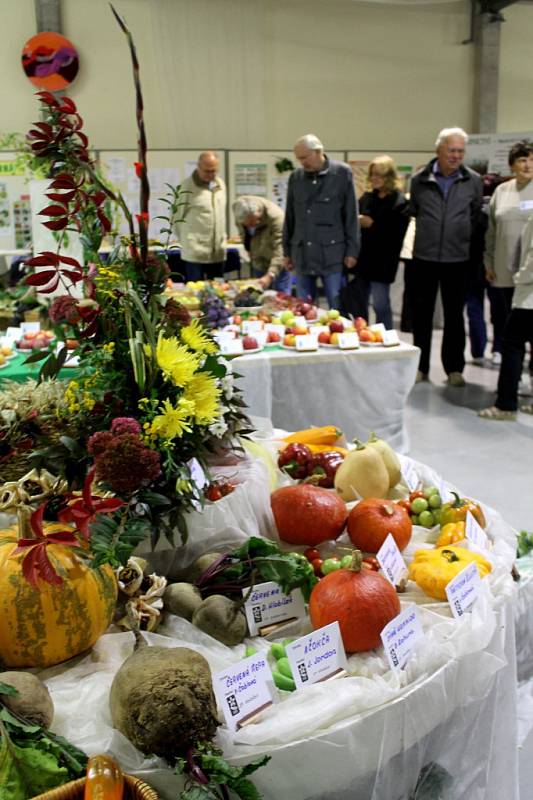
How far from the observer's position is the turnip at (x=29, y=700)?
40.3 inches

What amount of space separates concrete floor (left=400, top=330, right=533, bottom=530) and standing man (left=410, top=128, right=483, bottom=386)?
298 millimetres

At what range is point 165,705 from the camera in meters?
1.01

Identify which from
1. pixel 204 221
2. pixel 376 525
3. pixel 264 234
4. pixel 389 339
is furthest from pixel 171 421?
pixel 204 221

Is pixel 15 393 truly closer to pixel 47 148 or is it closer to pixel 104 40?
pixel 47 148

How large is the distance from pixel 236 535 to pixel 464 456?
8.39 ft

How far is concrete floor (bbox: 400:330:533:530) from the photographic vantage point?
3404mm

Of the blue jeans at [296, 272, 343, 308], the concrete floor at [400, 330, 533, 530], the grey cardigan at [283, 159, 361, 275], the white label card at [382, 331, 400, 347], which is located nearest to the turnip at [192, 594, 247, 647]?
the concrete floor at [400, 330, 533, 530]

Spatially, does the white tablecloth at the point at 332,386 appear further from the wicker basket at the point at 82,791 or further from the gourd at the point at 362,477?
the wicker basket at the point at 82,791

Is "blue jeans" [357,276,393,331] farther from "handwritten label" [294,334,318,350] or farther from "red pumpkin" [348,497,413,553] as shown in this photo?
"red pumpkin" [348,497,413,553]

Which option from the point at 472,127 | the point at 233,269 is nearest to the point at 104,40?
the point at 233,269

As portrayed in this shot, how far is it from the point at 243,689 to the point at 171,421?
0.42 meters

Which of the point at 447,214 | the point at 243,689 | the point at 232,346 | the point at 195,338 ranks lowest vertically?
the point at 243,689

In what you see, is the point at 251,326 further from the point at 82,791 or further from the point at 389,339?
the point at 82,791

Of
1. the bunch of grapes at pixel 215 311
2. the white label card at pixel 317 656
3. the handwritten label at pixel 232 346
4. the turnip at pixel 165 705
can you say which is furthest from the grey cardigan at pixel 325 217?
the turnip at pixel 165 705
